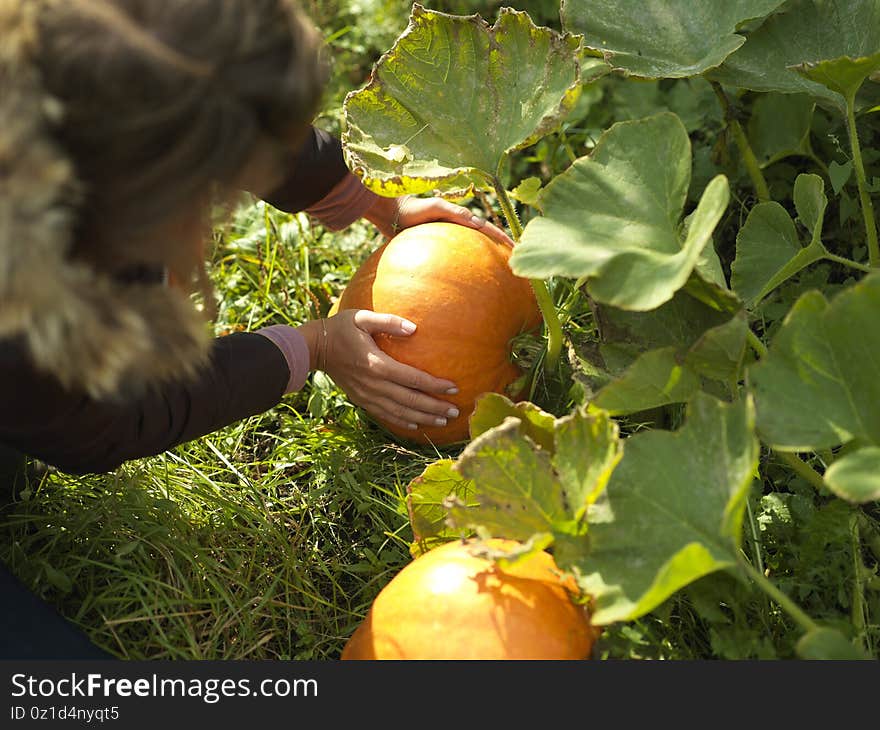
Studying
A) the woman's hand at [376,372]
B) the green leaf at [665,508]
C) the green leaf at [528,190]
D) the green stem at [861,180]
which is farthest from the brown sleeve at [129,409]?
the green stem at [861,180]

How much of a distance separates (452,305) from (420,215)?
0.83 ft

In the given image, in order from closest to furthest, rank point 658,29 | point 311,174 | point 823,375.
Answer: point 823,375 → point 658,29 → point 311,174

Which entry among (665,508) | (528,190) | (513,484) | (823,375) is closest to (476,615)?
(513,484)

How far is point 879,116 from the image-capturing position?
188cm

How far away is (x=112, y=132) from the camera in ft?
3.08

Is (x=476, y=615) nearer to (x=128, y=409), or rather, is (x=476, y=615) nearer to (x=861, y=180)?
(x=128, y=409)

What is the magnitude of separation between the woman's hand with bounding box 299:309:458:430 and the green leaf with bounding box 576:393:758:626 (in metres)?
0.48

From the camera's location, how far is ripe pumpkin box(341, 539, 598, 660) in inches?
48.3

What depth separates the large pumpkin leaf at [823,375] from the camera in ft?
3.87

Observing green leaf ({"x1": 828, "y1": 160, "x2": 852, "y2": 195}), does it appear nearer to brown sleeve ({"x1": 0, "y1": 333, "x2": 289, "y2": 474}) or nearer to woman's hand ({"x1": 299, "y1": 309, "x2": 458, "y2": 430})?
woman's hand ({"x1": 299, "y1": 309, "x2": 458, "y2": 430})

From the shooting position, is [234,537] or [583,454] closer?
[583,454]

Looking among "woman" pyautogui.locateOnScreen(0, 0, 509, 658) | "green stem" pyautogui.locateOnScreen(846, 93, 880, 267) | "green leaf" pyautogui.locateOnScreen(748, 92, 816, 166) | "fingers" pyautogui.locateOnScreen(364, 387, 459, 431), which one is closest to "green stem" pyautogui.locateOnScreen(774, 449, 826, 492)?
"green stem" pyautogui.locateOnScreen(846, 93, 880, 267)

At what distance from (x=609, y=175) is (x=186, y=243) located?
0.62 metres

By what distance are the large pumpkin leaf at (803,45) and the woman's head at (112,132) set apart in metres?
0.89
